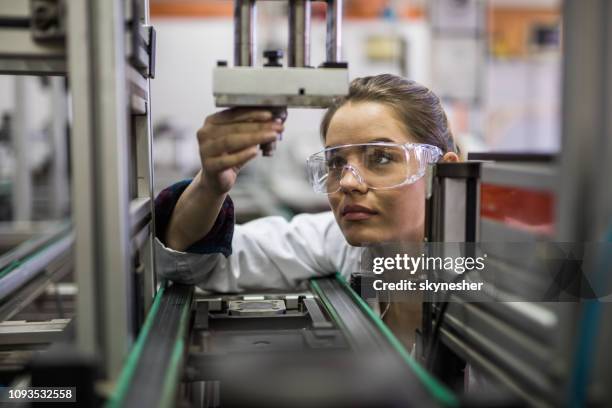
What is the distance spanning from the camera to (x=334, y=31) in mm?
1033

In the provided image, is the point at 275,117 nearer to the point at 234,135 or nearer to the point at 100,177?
the point at 234,135

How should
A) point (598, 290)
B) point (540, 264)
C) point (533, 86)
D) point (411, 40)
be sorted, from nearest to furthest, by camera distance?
point (598, 290) → point (540, 264) → point (411, 40) → point (533, 86)

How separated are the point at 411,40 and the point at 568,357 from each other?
4753 mm

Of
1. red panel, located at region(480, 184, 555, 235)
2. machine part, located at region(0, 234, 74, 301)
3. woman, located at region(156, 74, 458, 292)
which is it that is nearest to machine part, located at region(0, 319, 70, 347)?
machine part, located at region(0, 234, 74, 301)

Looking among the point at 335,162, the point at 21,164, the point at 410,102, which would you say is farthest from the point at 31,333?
the point at 21,164

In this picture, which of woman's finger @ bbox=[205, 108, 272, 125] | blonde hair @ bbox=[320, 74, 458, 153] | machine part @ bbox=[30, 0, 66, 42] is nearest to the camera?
machine part @ bbox=[30, 0, 66, 42]

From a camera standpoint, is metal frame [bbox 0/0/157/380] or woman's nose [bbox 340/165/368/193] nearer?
metal frame [bbox 0/0/157/380]

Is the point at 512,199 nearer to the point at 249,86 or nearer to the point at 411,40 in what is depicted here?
the point at 249,86

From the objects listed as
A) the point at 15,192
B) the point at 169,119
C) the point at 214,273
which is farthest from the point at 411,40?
the point at 214,273

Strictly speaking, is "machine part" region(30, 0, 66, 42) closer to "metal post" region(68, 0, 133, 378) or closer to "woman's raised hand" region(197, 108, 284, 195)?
"metal post" region(68, 0, 133, 378)

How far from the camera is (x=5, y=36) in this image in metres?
0.84

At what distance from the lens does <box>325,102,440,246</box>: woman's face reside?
130 centimetres

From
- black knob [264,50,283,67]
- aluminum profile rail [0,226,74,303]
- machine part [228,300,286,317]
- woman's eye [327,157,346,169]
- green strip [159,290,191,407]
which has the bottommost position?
aluminum profile rail [0,226,74,303]

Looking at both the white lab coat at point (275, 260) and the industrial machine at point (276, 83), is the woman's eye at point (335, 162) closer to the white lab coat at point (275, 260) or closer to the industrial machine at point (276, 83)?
the white lab coat at point (275, 260)
